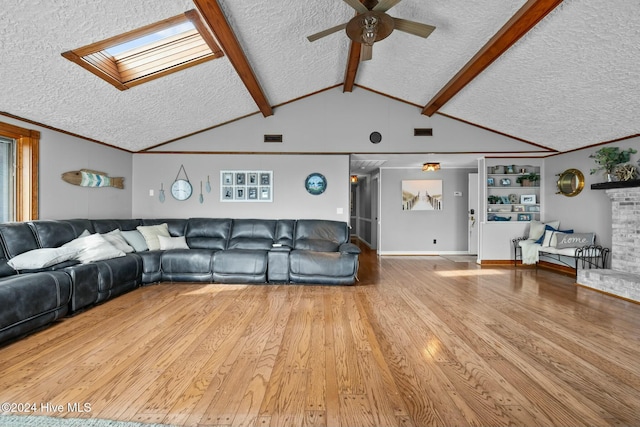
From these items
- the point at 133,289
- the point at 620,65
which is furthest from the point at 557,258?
the point at 133,289

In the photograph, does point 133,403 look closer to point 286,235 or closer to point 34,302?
point 34,302

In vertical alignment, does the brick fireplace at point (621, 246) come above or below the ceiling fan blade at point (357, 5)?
below

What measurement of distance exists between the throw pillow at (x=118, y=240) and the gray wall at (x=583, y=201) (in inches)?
281

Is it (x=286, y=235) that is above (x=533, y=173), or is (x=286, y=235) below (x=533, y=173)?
below

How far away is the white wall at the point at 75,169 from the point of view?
3967mm

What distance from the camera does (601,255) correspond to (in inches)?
185

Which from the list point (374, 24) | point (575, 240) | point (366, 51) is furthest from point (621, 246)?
point (374, 24)

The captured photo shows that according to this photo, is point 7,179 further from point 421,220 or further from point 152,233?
point 421,220

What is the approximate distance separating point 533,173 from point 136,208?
773cm

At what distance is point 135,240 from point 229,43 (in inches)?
121

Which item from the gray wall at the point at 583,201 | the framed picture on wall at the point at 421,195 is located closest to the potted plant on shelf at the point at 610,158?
the gray wall at the point at 583,201

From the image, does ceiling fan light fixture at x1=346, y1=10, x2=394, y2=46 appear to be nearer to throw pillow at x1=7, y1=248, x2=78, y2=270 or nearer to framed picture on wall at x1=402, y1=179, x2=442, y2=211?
throw pillow at x1=7, y1=248, x2=78, y2=270

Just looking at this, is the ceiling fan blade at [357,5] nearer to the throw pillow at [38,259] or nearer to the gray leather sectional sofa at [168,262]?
the gray leather sectional sofa at [168,262]

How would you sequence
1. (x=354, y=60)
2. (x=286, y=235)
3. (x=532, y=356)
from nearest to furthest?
(x=532, y=356)
(x=354, y=60)
(x=286, y=235)
